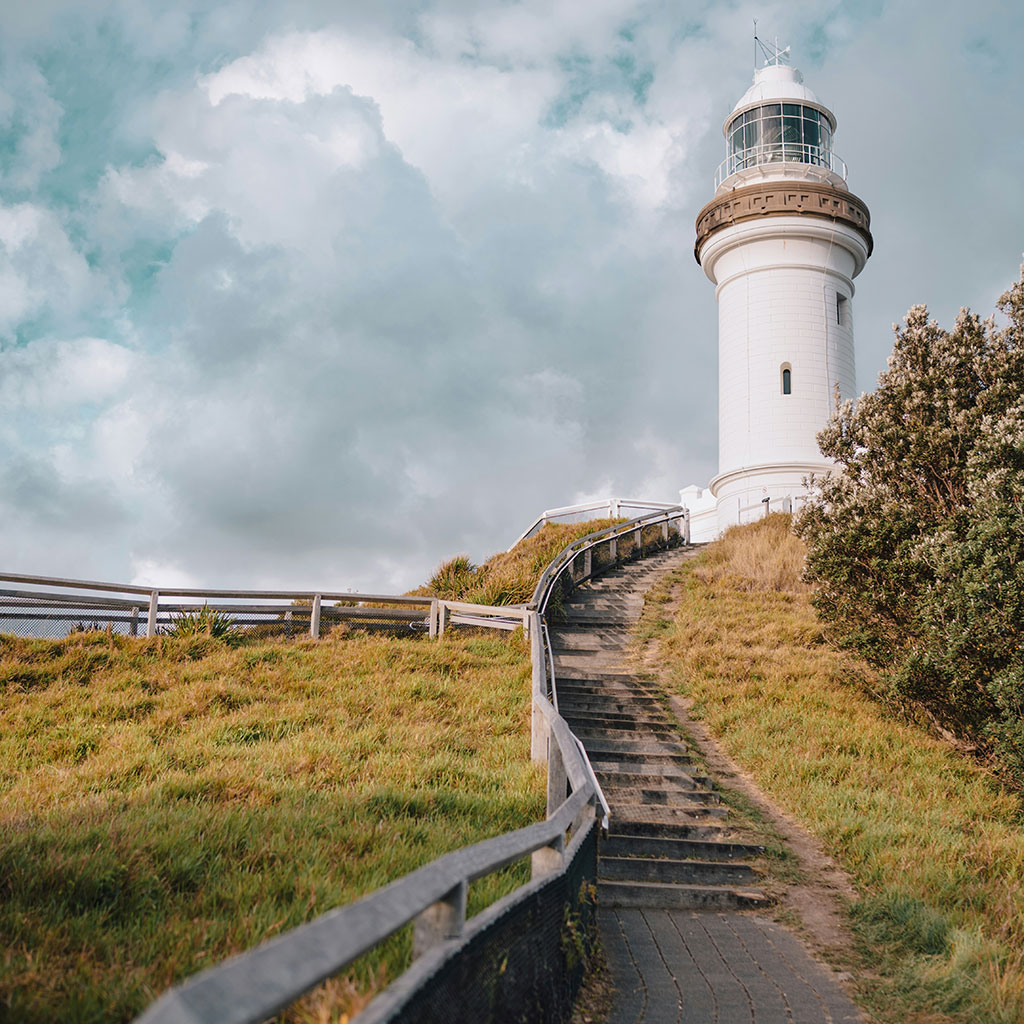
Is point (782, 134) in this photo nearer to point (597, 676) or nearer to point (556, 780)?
point (597, 676)

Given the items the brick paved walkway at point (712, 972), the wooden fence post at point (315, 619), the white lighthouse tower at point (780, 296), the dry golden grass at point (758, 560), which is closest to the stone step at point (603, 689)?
the wooden fence post at point (315, 619)

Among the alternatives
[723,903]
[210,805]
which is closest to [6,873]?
[210,805]

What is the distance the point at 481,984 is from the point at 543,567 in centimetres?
2028

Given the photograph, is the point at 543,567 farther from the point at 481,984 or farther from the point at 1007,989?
the point at 481,984

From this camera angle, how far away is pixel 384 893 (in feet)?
9.09

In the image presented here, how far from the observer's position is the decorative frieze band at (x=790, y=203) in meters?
31.7

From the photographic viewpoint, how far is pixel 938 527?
1330 cm

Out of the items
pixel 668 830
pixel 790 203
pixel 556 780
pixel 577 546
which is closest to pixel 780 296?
pixel 790 203

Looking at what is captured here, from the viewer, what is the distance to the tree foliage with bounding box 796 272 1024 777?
1103 centimetres

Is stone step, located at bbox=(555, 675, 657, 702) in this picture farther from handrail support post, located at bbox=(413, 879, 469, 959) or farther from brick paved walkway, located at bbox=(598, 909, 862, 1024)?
handrail support post, located at bbox=(413, 879, 469, 959)

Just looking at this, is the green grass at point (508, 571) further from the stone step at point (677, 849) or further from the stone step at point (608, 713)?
the stone step at point (677, 849)

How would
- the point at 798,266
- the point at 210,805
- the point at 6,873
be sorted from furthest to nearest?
the point at 798,266
the point at 210,805
the point at 6,873

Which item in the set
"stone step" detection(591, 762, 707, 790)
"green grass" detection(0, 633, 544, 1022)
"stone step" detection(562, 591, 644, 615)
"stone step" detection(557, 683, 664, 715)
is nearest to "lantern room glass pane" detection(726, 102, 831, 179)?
"stone step" detection(562, 591, 644, 615)

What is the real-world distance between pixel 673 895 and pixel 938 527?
740 cm
